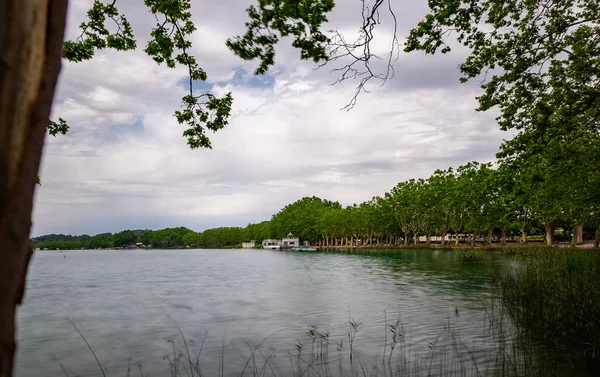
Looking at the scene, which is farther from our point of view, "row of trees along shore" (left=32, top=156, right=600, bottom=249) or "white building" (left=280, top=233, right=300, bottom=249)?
"white building" (left=280, top=233, right=300, bottom=249)

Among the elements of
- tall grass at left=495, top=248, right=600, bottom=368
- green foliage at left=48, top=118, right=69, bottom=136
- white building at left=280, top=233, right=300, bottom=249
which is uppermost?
green foliage at left=48, top=118, right=69, bottom=136

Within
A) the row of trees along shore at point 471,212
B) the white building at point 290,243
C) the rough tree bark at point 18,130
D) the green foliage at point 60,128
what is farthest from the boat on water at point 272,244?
the rough tree bark at point 18,130

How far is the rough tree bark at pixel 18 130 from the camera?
50.6 inches

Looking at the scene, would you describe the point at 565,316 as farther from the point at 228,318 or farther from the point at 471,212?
the point at 471,212

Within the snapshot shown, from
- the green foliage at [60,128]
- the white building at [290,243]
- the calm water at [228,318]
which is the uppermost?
the green foliage at [60,128]

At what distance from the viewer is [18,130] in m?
1.36

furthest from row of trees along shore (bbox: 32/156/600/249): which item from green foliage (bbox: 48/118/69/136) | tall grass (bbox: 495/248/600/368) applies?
green foliage (bbox: 48/118/69/136)

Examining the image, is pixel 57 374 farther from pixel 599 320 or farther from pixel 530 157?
pixel 530 157

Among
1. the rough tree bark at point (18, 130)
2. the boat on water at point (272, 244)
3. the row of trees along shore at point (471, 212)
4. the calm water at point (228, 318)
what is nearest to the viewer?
the rough tree bark at point (18, 130)

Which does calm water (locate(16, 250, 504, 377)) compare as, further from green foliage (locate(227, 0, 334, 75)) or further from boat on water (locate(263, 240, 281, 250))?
boat on water (locate(263, 240, 281, 250))

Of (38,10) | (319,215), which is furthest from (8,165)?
(319,215)

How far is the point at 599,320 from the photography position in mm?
9414

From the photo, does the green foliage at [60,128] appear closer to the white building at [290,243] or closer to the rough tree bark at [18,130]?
the rough tree bark at [18,130]

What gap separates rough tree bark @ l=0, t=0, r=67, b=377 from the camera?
129 centimetres
